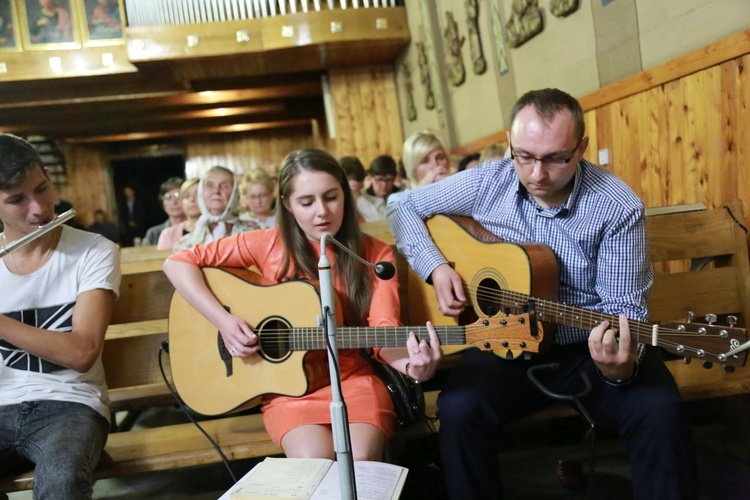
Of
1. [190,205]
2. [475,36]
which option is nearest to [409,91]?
[475,36]

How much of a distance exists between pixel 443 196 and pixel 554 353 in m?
0.65

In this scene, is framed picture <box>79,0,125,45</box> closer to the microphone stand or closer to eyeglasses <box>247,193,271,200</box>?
eyeglasses <box>247,193,271,200</box>

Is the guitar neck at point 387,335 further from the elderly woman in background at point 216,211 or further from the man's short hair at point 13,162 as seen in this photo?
the elderly woman in background at point 216,211

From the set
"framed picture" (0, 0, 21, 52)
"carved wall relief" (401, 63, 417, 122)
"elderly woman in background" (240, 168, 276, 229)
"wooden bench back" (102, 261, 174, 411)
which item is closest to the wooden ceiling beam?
"framed picture" (0, 0, 21, 52)

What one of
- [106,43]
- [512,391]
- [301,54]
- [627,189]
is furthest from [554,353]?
[106,43]

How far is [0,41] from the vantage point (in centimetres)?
787

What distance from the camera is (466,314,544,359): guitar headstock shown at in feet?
5.50

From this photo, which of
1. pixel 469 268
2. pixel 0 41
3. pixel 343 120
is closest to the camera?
pixel 469 268

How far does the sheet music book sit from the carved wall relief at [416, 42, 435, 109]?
6124 millimetres

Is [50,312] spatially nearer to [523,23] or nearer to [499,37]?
[523,23]

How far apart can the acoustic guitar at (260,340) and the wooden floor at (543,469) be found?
516 mm

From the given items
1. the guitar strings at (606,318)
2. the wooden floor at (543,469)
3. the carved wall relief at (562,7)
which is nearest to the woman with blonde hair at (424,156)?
the carved wall relief at (562,7)

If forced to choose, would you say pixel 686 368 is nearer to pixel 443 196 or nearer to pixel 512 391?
pixel 512 391

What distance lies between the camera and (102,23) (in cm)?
796
